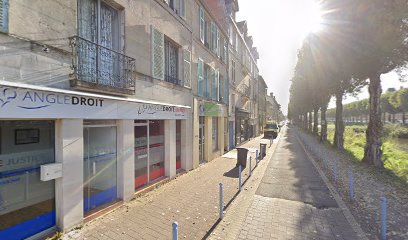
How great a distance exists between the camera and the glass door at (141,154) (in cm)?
763

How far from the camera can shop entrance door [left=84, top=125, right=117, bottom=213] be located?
5797 millimetres

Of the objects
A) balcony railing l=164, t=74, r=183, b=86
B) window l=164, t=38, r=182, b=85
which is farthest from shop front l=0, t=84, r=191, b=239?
window l=164, t=38, r=182, b=85

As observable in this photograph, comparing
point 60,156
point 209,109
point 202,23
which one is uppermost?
point 202,23

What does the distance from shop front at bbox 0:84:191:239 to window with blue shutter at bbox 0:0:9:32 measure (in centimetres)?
97

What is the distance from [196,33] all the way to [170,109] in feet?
15.7

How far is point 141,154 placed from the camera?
789 centimetres

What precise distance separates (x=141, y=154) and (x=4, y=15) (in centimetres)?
508

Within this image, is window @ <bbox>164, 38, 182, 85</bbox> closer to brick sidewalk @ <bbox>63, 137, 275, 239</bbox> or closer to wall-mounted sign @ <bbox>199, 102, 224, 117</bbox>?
wall-mounted sign @ <bbox>199, 102, 224, 117</bbox>

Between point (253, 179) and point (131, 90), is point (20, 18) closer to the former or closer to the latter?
point (131, 90)

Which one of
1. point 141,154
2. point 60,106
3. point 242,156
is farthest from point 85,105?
point 242,156

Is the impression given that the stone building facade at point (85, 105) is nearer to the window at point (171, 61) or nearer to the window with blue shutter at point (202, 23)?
the window at point (171, 61)

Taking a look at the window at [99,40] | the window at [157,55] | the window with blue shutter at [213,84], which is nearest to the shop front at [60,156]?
the window at [99,40]

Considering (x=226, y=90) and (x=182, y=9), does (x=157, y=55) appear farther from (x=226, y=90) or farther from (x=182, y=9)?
(x=226, y=90)

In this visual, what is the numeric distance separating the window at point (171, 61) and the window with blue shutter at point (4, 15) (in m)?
5.64
